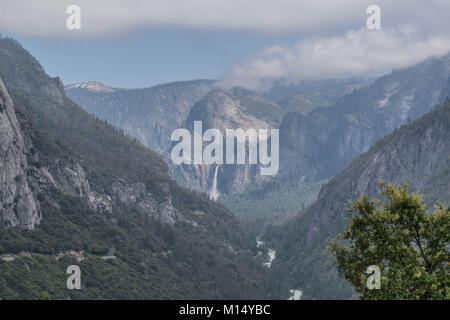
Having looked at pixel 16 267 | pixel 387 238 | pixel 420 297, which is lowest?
pixel 16 267

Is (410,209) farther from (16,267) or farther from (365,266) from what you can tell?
(16,267)

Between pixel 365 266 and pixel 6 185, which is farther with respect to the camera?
pixel 6 185
